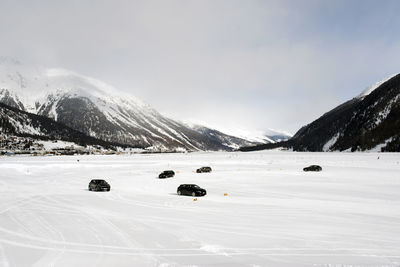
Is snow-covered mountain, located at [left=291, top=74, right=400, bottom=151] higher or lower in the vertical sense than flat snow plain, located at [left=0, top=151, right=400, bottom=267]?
higher

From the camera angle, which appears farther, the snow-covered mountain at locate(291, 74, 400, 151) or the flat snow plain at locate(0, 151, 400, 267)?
the snow-covered mountain at locate(291, 74, 400, 151)

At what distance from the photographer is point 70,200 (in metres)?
28.9

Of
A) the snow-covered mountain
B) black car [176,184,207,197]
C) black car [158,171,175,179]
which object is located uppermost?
the snow-covered mountain

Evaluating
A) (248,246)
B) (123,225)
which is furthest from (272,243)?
(123,225)

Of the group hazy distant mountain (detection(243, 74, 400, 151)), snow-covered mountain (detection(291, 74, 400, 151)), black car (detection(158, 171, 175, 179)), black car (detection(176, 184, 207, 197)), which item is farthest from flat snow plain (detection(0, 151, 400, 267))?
snow-covered mountain (detection(291, 74, 400, 151))

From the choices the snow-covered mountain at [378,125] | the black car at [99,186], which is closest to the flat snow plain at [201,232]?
the black car at [99,186]

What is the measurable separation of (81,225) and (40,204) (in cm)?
1069

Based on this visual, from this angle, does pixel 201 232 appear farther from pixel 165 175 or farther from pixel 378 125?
pixel 378 125

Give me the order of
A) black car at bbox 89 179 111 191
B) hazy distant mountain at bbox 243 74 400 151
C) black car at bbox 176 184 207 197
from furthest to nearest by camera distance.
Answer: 1. hazy distant mountain at bbox 243 74 400 151
2. black car at bbox 89 179 111 191
3. black car at bbox 176 184 207 197

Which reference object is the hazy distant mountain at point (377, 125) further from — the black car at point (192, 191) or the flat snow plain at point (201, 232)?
the flat snow plain at point (201, 232)

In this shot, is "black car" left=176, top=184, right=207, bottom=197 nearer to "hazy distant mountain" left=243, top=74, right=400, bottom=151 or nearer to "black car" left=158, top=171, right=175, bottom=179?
"black car" left=158, top=171, right=175, bottom=179

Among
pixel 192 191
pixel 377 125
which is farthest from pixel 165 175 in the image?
pixel 377 125

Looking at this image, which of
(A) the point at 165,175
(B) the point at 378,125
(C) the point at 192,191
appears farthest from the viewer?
(B) the point at 378,125

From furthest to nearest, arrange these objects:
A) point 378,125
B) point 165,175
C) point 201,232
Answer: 1. point 378,125
2. point 165,175
3. point 201,232
